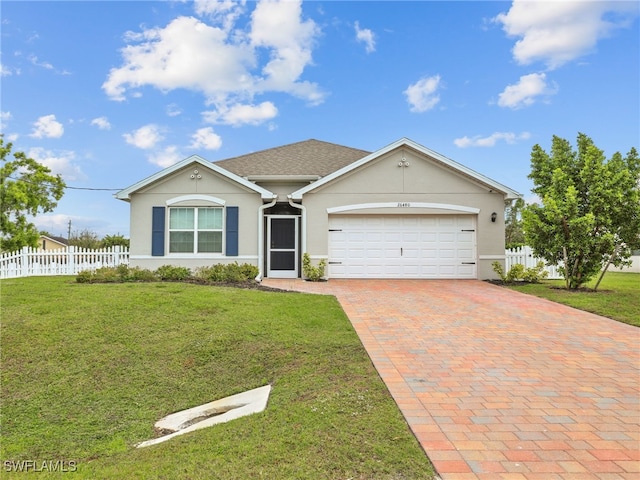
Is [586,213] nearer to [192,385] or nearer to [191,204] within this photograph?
[192,385]

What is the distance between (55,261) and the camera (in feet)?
55.8

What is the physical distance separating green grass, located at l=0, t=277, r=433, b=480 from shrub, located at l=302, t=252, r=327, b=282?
147 inches

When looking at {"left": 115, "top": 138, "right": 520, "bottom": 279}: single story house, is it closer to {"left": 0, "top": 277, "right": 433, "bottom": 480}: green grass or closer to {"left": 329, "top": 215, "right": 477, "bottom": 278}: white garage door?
{"left": 329, "top": 215, "right": 477, "bottom": 278}: white garage door

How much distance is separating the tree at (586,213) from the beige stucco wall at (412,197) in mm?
1702

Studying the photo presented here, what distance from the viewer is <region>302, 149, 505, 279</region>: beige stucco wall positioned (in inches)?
555

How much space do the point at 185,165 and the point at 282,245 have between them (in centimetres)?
458

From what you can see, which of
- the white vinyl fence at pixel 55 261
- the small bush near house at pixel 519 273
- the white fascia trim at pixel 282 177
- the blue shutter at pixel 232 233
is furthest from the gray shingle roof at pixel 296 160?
the small bush near house at pixel 519 273

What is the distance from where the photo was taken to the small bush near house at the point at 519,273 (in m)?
13.4

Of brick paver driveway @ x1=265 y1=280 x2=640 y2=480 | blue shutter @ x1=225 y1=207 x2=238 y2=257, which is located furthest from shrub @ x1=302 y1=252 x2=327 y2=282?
brick paver driveway @ x1=265 y1=280 x2=640 y2=480

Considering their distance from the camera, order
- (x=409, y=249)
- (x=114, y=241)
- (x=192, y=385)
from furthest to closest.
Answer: (x=114, y=241) → (x=409, y=249) → (x=192, y=385)

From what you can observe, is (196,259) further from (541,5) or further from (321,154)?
(541,5)

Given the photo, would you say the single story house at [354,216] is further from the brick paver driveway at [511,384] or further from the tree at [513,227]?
the tree at [513,227]

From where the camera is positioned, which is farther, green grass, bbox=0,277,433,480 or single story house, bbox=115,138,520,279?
single story house, bbox=115,138,520,279

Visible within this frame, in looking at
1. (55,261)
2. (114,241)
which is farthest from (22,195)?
(55,261)
